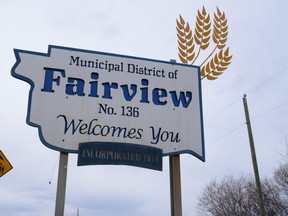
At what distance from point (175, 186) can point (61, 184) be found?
5.31 ft

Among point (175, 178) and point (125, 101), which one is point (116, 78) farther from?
point (175, 178)

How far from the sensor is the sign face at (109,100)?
195 inches

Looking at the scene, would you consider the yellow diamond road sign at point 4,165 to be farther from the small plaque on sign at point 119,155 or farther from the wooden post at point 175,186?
the wooden post at point 175,186

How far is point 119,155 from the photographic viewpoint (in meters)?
4.97

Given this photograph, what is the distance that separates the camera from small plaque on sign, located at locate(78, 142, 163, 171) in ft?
15.9

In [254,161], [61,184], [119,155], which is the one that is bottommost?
[61,184]

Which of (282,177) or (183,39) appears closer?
(183,39)

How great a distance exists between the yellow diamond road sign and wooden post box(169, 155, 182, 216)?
101 inches

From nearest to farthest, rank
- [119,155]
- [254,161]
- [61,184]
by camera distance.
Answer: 1. [61,184]
2. [119,155]
3. [254,161]

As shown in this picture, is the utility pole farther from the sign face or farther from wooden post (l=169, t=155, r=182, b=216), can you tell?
wooden post (l=169, t=155, r=182, b=216)

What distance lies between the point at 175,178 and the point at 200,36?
2448 millimetres

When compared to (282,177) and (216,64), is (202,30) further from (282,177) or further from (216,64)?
(282,177)

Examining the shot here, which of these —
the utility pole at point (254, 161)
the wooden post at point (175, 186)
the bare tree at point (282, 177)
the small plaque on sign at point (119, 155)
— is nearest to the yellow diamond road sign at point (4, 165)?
the small plaque on sign at point (119, 155)

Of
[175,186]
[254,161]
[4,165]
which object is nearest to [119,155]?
[175,186]
